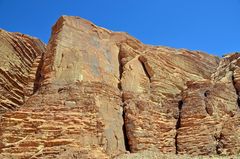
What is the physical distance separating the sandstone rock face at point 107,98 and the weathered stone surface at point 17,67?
11 cm

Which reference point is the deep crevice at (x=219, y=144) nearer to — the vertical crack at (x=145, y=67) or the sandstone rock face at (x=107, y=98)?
the sandstone rock face at (x=107, y=98)

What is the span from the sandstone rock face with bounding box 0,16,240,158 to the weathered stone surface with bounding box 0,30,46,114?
11cm

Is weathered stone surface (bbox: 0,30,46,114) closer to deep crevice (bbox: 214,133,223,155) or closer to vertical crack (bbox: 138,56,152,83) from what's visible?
vertical crack (bbox: 138,56,152,83)

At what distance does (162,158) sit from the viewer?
31.4 metres

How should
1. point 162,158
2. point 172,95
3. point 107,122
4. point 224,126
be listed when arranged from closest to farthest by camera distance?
point 162,158 < point 107,122 < point 224,126 < point 172,95

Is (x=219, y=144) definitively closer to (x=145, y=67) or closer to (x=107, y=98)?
(x=107, y=98)

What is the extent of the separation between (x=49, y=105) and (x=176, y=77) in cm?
1765

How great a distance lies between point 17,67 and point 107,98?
10.2 meters

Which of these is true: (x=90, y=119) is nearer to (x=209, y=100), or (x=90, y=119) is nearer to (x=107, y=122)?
(x=107, y=122)

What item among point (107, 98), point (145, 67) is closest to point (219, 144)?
point (107, 98)

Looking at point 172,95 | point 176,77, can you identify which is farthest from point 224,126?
point 176,77

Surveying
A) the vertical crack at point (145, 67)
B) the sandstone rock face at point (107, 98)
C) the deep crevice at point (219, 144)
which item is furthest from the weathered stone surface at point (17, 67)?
the deep crevice at point (219, 144)

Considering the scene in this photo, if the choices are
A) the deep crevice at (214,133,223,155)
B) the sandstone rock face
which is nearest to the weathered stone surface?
the sandstone rock face

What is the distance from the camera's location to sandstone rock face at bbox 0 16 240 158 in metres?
30.3
